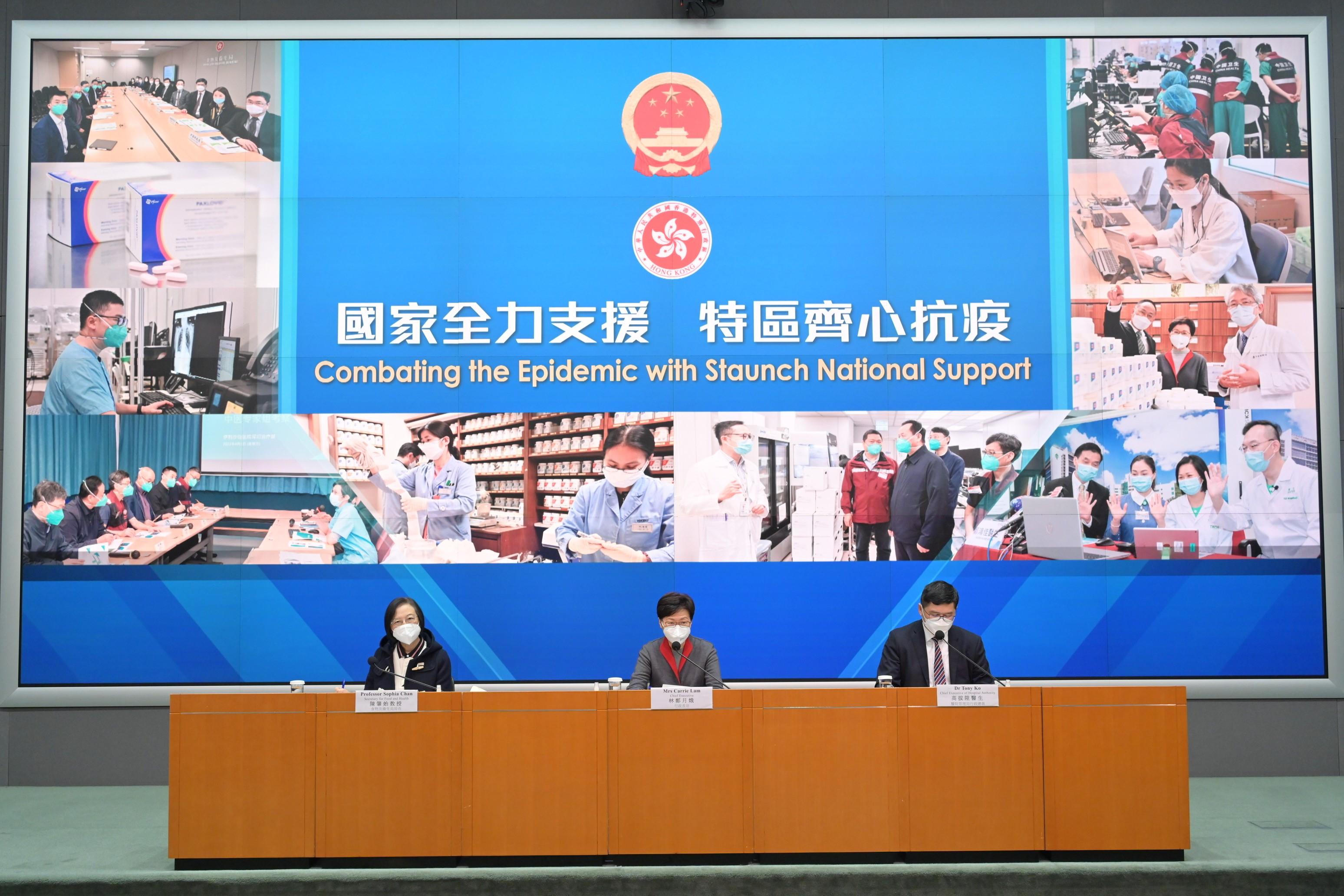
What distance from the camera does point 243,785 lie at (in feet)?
14.4

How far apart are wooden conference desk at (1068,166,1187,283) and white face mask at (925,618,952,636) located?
9.46 feet

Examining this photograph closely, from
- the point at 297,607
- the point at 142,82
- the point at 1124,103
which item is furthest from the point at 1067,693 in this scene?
the point at 142,82

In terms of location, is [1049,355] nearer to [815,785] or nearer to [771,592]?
[771,592]

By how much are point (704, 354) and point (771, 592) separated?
1.61 meters

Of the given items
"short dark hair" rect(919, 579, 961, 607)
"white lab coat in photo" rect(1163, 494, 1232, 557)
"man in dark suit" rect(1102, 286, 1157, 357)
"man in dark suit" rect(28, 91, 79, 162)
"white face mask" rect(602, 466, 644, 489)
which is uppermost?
"man in dark suit" rect(28, 91, 79, 162)

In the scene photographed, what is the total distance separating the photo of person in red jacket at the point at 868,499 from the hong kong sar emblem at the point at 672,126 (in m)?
2.18

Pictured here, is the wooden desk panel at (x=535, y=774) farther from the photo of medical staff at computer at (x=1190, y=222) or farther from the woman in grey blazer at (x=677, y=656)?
the photo of medical staff at computer at (x=1190, y=222)

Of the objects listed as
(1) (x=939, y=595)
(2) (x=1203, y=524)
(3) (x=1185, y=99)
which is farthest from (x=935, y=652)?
(3) (x=1185, y=99)

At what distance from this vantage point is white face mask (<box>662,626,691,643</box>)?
4.91m

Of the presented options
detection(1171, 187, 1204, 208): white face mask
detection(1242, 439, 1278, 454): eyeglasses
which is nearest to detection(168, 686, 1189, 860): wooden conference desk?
detection(1242, 439, 1278, 454): eyeglasses

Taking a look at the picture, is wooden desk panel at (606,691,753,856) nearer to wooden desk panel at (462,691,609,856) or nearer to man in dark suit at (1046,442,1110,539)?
wooden desk panel at (462,691,609,856)

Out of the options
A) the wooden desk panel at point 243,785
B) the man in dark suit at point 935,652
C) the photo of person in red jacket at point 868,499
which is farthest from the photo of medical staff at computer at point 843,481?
the wooden desk panel at point 243,785

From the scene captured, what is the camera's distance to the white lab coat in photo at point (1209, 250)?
21.3 ft

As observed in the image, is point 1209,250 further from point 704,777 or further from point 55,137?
point 55,137
